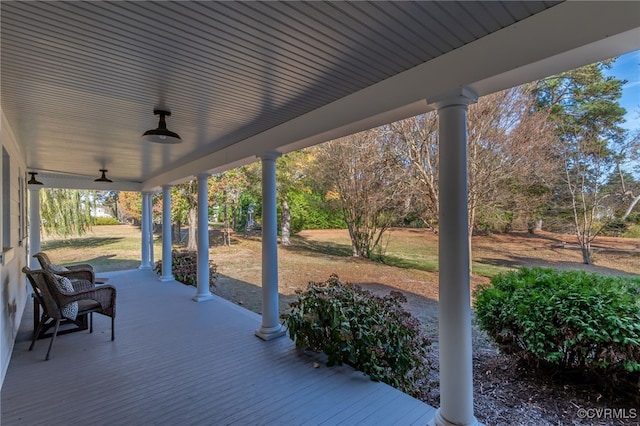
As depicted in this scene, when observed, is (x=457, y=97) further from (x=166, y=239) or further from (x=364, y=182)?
(x=364, y=182)

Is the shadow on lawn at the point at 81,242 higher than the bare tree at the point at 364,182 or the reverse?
the reverse

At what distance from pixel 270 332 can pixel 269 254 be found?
929mm

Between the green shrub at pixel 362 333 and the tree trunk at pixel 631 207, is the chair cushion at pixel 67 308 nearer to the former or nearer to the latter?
the green shrub at pixel 362 333

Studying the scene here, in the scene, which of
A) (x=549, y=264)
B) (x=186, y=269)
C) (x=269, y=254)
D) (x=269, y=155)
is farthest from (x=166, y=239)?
(x=549, y=264)

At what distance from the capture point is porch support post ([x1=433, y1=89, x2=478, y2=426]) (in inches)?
80.8

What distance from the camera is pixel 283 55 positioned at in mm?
1946

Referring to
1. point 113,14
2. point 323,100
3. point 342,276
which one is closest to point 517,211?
point 342,276

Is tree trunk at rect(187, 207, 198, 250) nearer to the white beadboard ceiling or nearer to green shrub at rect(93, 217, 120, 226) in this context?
the white beadboard ceiling

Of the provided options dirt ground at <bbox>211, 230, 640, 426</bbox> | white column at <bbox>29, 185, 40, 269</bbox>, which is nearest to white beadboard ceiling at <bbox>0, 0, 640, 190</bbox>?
dirt ground at <bbox>211, 230, 640, 426</bbox>

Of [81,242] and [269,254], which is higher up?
[269,254]

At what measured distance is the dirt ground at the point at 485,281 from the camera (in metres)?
2.54

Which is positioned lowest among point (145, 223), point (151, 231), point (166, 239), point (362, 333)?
point (362, 333)

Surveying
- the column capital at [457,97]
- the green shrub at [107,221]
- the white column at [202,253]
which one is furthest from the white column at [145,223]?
the green shrub at [107,221]

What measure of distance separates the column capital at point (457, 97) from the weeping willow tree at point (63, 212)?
35.7 feet
